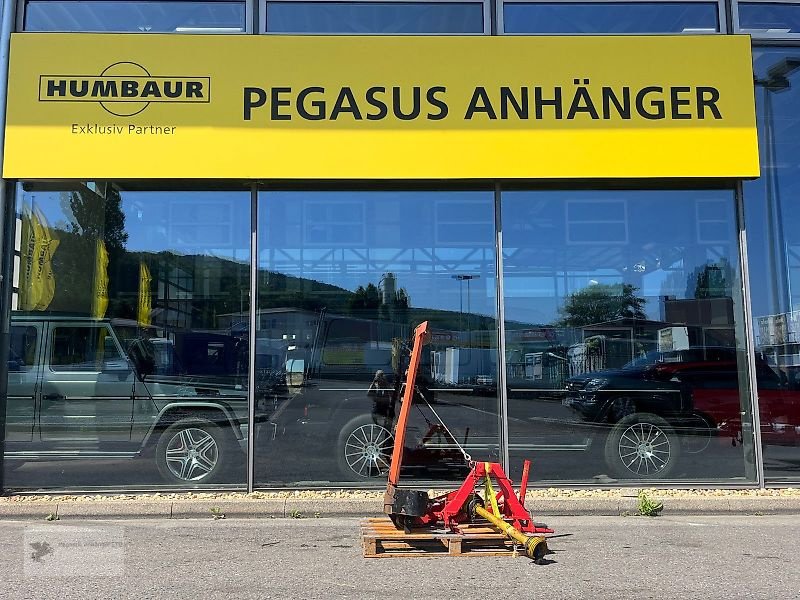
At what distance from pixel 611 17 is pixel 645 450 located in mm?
5209

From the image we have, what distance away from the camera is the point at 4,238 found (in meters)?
8.46

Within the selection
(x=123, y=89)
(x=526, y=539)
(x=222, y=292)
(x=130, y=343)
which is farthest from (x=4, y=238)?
(x=526, y=539)

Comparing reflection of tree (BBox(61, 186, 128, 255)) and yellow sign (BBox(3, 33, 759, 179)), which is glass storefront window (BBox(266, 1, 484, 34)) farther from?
reflection of tree (BBox(61, 186, 128, 255))

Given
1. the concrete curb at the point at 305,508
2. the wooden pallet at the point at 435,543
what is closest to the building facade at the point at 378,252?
the concrete curb at the point at 305,508

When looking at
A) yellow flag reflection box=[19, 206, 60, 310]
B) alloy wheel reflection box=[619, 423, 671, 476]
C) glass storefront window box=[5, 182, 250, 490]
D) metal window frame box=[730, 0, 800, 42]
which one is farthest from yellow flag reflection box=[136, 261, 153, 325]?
metal window frame box=[730, 0, 800, 42]

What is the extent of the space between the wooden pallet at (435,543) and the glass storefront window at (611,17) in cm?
596

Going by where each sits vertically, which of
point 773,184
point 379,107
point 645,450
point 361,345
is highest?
point 379,107

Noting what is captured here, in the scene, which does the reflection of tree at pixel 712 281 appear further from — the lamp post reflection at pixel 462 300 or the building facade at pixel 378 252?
the lamp post reflection at pixel 462 300

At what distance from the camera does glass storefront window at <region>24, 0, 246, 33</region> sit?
8.70 meters

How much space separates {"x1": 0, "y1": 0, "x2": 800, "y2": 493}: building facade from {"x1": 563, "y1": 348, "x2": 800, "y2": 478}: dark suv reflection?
0.03 m

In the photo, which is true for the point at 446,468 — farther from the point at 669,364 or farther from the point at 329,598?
the point at 329,598

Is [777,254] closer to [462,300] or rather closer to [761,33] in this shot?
[761,33]

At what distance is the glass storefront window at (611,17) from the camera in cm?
887

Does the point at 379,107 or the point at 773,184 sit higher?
the point at 379,107
